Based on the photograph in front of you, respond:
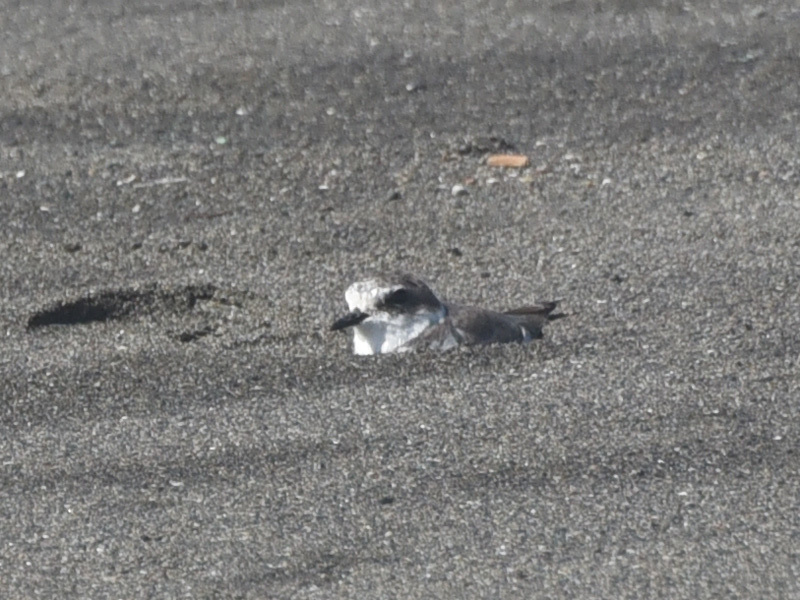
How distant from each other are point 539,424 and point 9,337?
2404mm

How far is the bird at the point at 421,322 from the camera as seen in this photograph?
20.4 ft

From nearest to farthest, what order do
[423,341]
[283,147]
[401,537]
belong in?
[401,537] → [423,341] → [283,147]

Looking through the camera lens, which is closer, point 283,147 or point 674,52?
point 283,147

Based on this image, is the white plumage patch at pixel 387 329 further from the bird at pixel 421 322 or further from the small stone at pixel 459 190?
the small stone at pixel 459 190

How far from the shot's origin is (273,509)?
16.1ft

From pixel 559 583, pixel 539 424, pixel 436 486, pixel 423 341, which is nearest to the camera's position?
pixel 559 583

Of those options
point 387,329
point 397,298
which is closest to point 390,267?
point 397,298

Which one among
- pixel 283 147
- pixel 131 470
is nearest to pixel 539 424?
pixel 131 470

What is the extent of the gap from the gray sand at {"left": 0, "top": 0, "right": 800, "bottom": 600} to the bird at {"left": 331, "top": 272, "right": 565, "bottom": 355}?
127 mm

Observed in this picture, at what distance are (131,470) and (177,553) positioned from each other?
0.65 m

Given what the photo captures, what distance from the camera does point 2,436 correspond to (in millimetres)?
5590

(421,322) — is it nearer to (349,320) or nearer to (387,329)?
(387,329)

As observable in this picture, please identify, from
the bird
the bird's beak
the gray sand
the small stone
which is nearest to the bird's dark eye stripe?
the bird

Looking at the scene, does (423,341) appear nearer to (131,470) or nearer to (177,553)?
(131,470)
